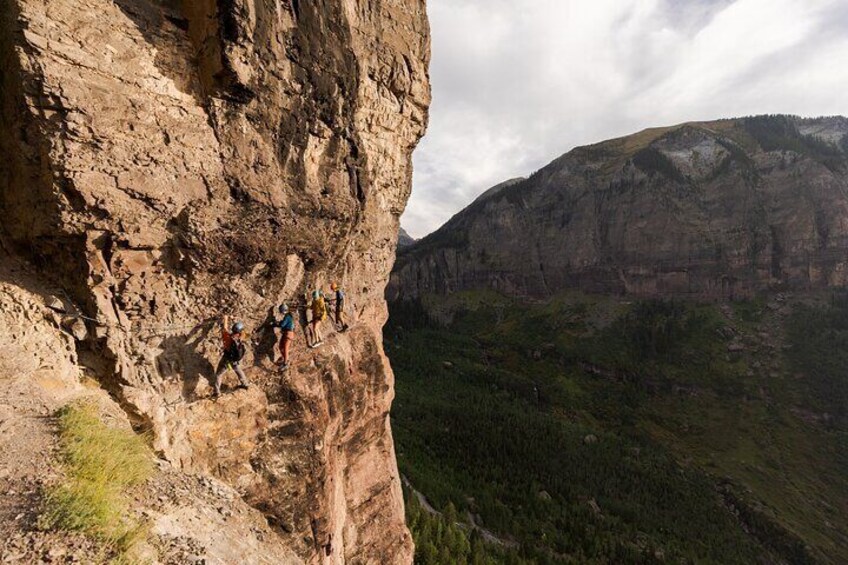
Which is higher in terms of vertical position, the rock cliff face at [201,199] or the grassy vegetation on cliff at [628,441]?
the rock cliff face at [201,199]

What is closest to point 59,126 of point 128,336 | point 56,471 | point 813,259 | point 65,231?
point 65,231

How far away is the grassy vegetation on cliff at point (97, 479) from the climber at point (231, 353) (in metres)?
A: 2.71

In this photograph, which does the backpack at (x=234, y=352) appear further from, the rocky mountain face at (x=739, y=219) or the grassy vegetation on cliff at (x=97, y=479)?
the rocky mountain face at (x=739, y=219)

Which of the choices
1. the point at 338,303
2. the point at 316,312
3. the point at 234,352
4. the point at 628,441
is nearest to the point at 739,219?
the point at 628,441

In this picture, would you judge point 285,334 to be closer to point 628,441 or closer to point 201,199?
point 201,199

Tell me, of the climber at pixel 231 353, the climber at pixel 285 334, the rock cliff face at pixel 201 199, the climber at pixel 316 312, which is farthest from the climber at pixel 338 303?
the climber at pixel 231 353

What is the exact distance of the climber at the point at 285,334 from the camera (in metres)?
13.1

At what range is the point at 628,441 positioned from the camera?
106 metres

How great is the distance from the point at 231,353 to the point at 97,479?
4.69 meters

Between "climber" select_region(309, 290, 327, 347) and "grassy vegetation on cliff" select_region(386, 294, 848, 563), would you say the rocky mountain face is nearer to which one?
"grassy vegetation on cliff" select_region(386, 294, 848, 563)

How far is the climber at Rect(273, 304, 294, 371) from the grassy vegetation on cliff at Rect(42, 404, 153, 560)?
458cm

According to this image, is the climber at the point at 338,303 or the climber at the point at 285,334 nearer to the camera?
the climber at the point at 285,334

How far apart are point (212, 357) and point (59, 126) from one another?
21.2ft

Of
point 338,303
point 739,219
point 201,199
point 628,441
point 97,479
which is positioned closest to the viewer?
point 97,479
